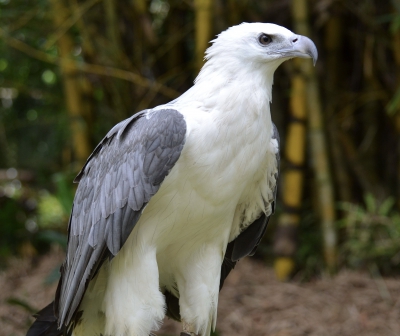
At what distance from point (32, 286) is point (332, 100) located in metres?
2.79

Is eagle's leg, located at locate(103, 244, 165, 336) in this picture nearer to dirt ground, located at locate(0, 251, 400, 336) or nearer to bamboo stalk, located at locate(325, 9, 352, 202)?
dirt ground, located at locate(0, 251, 400, 336)

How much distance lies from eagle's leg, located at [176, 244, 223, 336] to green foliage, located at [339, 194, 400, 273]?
1700 millimetres

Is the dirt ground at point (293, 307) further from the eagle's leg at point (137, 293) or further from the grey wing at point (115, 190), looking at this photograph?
the eagle's leg at point (137, 293)

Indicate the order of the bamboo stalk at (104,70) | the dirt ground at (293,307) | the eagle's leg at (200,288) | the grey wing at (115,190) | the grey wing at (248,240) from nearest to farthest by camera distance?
the grey wing at (115,190), the eagle's leg at (200,288), the grey wing at (248,240), the dirt ground at (293,307), the bamboo stalk at (104,70)

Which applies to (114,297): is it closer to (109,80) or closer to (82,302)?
(82,302)

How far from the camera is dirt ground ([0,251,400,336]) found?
141 inches

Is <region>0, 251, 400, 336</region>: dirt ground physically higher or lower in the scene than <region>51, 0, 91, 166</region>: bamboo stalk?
lower

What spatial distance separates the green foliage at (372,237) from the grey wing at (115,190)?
2.07 metres

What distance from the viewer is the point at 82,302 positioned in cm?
279

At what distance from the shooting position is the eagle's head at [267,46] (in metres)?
2.51

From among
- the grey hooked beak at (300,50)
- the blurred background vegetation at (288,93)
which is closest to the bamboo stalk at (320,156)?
the blurred background vegetation at (288,93)

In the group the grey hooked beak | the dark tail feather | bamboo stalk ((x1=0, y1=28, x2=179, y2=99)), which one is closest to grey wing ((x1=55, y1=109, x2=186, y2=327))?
the dark tail feather

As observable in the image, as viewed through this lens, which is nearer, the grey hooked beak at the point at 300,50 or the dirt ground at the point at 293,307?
the grey hooked beak at the point at 300,50

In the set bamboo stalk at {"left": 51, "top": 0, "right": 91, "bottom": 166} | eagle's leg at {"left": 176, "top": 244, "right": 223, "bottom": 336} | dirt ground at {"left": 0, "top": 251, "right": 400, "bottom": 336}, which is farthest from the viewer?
bamboo stalk at {"left": 51, "top": 0, "right": 91, "bottom": 166}
